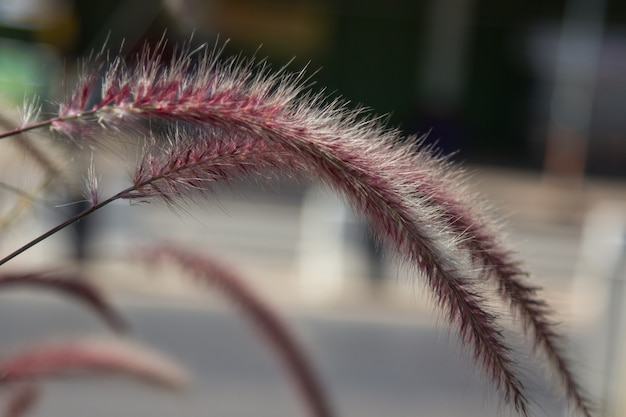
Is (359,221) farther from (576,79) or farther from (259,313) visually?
(576,79)

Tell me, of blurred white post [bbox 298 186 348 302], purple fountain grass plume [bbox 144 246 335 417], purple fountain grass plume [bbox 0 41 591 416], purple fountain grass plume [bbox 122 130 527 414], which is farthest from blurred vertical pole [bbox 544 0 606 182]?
purple fountain grass plume [bbox 122 130 527 414]

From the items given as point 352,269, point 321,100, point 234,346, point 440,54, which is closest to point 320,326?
point 234,346

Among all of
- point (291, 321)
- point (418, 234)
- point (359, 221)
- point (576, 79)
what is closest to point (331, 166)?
point (418, 234)

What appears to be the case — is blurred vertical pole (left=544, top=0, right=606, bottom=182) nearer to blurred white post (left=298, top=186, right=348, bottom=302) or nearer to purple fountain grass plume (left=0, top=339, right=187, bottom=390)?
blurred white post (left=298, top=186, right=348, bottom=302)

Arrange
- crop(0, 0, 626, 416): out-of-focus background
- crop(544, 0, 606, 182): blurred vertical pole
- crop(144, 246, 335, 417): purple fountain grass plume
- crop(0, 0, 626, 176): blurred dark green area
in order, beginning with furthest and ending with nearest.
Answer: crop(0, 0, 626, 176): blurred dark green area, crop(544, 0, 606, 182): blurred vertical pole, crop(0, 0, 626, 416): out-of-focus background, crop(144, 246, 335, 417): purple fountain grass plume

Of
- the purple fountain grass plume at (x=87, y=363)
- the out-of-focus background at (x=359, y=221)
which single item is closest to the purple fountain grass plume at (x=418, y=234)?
the out-of-focus background at (x=359, y=221)
